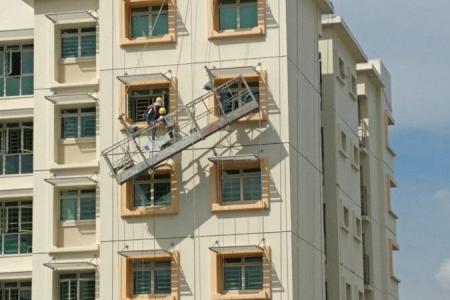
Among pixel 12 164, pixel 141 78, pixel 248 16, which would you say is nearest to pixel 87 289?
pixel 12 164

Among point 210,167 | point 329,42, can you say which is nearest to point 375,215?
point 329,42

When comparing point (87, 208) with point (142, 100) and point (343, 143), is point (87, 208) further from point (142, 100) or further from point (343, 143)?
point (343, 143)

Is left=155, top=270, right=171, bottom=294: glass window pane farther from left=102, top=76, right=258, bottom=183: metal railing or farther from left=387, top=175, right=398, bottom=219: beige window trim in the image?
left=387, top=175, right=398, bottom=219: beige window trim

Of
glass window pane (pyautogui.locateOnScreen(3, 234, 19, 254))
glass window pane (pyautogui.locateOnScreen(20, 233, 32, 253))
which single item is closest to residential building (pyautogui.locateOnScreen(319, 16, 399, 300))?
glass window pane (pyautogui.locateOnScreen(20, 233, 32, 253))

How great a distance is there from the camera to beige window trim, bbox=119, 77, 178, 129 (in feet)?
170

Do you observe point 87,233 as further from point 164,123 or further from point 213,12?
point 213,12

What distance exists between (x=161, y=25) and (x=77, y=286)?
8.96 metres

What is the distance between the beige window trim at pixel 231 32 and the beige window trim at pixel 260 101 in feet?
4.50

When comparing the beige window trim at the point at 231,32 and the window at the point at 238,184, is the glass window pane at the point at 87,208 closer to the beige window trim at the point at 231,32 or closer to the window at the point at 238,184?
the window at the point at 238,184

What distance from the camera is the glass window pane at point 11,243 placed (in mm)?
54406

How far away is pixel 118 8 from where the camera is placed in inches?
2082

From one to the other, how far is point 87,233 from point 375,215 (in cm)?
1714

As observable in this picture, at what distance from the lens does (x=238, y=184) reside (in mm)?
51125

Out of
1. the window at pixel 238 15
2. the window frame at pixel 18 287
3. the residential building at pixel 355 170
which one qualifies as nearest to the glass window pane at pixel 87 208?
the window frame at pixel 18 287
